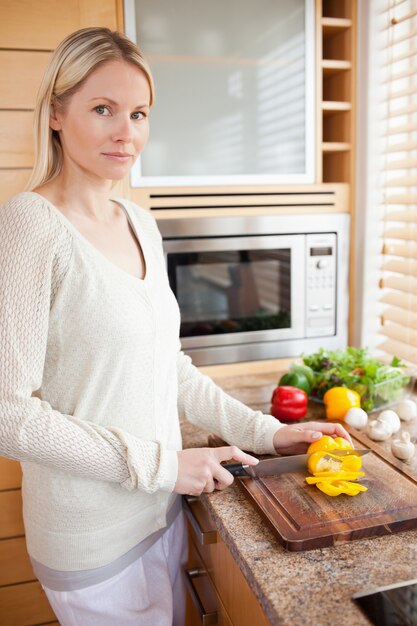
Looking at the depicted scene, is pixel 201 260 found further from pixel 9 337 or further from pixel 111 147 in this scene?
pixel 9 337

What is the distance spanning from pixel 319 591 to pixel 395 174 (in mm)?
1254

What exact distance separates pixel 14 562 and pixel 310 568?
99 cm

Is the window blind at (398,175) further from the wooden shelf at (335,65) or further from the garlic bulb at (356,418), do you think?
the garlic bulb at (356,418)

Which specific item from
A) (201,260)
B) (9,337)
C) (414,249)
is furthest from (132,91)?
(414,249)

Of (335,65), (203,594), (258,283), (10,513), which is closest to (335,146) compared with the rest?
(335,65)

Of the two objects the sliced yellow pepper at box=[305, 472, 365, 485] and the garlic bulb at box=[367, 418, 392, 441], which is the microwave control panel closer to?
the garlic bulb at box=[367, 418, 392, 441]

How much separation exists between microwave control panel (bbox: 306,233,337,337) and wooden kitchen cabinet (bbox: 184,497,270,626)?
2.31ft

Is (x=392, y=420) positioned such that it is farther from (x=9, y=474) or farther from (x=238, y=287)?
(x=9, y=474)

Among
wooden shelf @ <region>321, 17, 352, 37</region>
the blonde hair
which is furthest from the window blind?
the blonde hair

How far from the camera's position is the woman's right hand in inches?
37.4

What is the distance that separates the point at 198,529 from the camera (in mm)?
1152

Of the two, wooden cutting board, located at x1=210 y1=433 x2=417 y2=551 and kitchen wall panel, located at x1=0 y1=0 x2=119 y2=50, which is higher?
kitchen wall panel, located at x1=0 y1=0 x2=119 y2=50

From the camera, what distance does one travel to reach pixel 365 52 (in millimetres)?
1648

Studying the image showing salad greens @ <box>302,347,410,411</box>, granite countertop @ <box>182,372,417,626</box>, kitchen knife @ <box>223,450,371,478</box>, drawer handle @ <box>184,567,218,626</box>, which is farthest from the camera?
salad greens @ <box>302,347,410,411</box>
